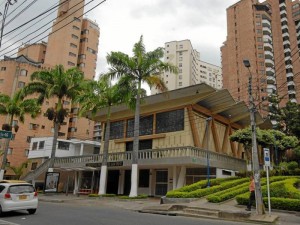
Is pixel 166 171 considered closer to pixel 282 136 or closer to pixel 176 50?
pixel 282 136

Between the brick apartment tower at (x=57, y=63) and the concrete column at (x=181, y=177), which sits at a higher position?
the brick apartment tower at (x=57, y=63)

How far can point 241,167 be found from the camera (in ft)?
105

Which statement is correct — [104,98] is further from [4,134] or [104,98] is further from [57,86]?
[4,134]

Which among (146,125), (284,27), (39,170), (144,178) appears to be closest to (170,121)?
(146,125)

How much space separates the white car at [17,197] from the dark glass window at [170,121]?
17.2 meters

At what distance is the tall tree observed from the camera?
2612 centimetres

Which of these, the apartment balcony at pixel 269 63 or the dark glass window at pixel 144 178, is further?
the apartment balcony at pixel 269 63

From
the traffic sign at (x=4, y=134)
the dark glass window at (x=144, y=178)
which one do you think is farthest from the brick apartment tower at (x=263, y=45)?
the traffic sign at (x=4, y=134)

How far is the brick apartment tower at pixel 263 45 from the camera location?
83.8m

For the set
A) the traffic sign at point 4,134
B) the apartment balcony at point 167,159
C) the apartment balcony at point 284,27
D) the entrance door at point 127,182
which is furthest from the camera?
the apartment balcony at point 284,27

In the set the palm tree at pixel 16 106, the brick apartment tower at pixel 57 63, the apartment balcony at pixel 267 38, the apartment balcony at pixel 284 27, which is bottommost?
the palm tree at pixel 16 106

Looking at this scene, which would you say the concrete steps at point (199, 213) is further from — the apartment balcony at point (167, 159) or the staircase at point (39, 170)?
the staircase at point (39, 170)

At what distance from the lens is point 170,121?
30.2 m

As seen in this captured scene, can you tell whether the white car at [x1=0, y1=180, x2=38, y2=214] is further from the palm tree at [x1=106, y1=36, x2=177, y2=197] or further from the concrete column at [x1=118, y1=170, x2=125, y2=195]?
the concrete column at [x1=118, y1=170, x2=125, y2=195]
